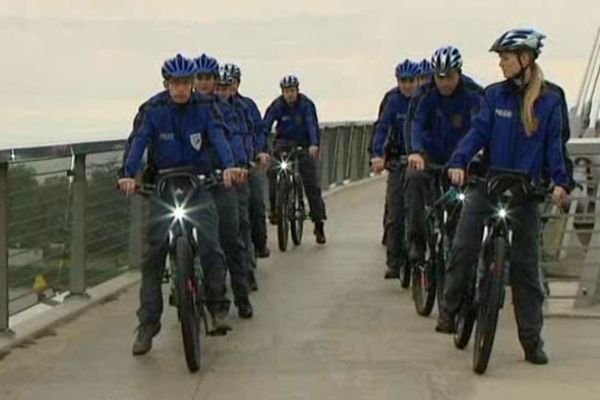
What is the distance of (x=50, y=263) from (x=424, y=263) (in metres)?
2.83

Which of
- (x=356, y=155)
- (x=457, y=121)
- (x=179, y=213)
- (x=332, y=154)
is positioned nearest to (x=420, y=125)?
(x=457, y=121)

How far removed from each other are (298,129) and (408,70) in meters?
3.06

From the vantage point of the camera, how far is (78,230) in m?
10.7

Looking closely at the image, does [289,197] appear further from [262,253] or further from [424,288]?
[424,288]

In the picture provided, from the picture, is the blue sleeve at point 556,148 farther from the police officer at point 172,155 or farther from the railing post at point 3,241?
the railing post at point 3,241

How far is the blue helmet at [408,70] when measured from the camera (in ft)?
39.9

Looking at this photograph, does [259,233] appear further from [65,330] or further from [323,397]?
[323,397]

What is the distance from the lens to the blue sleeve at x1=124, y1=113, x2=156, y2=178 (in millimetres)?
8156

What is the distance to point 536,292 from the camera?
8.07 m

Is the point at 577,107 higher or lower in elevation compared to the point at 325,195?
higher

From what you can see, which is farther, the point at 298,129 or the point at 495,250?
the point at 298,129

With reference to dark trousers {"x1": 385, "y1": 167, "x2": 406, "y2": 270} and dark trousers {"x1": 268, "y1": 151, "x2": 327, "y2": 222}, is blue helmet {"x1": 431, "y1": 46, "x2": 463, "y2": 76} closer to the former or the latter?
dark trousers {"x1": 385, "y1": 167, "x2": 406, "y2": 270}

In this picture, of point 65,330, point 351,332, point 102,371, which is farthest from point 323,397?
point 65,330

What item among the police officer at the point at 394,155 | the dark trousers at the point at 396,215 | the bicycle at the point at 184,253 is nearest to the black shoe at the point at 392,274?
the police officer at the point at 394,155
